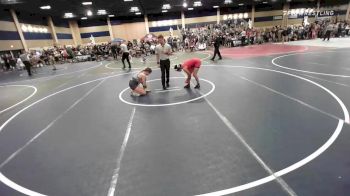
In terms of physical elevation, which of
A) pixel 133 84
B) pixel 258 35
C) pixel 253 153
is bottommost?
pixel 253 153

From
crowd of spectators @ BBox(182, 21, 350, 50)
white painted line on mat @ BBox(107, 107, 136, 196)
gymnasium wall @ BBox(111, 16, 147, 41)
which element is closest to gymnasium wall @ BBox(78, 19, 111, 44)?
gymnasium wall @ BBox(111, 16, 147, 41)

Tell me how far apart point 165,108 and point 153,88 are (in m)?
2.51

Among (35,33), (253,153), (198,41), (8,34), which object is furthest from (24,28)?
(253,153)

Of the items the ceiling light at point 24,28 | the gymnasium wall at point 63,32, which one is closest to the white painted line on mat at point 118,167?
the ceiling light at point 24,28

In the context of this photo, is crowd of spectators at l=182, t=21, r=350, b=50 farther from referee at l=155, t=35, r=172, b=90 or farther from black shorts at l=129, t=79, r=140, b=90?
black shorts at l=129, t=79, r=140, b=90

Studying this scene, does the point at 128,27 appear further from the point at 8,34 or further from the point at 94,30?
the point at 8,34

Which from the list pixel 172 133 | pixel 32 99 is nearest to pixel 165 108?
pixel 172 133

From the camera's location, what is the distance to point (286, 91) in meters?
6.70

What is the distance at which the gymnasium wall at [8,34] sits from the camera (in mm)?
21812

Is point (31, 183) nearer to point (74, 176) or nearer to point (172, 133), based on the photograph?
point (74, 176)

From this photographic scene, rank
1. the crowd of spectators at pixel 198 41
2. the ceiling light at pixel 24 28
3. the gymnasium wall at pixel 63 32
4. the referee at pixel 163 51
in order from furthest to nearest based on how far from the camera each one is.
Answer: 1. the gymnasium wall at pixel 63 32
2. the ceiling light at pixel 24 28
3. the crowd of spectators at pixel 198 41
4. the referee at pixel 163 51

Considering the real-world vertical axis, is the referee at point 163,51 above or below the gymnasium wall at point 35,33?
below

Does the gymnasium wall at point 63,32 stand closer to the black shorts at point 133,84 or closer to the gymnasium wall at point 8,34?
the gymnasium wall at point 8,34

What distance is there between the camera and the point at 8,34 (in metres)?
22.7
